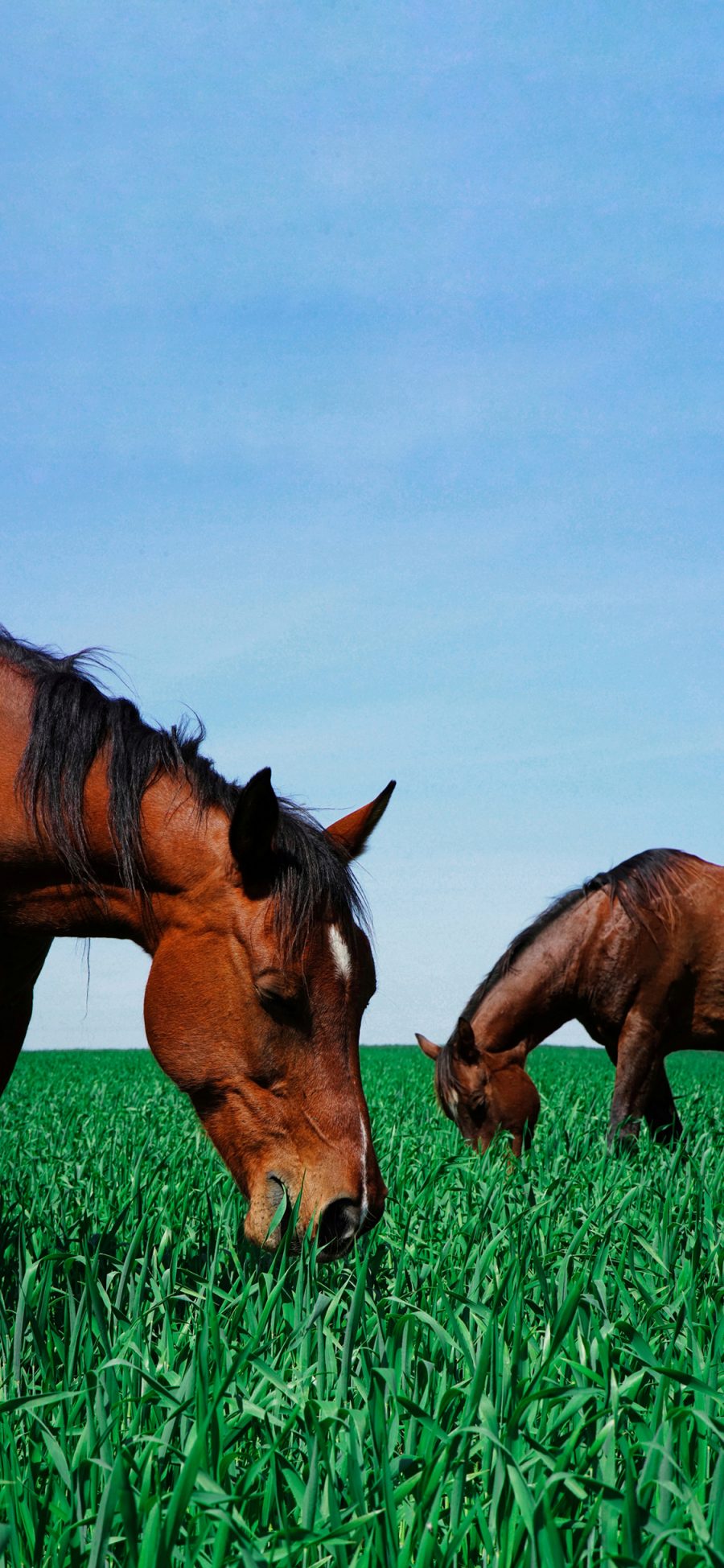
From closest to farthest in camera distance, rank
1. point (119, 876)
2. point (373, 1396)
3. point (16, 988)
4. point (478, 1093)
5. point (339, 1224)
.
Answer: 1. point (373, 1396)
2. point (339, 1224)
3. point (119, 876)
4. point (16, 988)
5. point (478, 1093)

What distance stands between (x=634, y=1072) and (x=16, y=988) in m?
5.67

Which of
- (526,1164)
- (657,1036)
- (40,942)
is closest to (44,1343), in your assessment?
(40,942)

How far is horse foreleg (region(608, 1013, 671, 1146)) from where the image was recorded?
8352 millimetres

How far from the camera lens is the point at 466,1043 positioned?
8477 mm

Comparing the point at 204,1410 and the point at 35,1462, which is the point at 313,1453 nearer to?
the point at 204,1410

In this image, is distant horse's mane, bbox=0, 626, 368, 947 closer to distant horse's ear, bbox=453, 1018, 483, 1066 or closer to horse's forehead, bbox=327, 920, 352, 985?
horse's forehead, bbox=327, 920, 352, 985

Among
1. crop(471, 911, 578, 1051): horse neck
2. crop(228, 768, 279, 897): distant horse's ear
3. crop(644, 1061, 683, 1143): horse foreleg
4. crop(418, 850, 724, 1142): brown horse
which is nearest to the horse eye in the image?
crop(228, 768, 279, 897): distant horse's ear

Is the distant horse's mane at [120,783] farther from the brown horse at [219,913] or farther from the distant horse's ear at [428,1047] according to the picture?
the distant horse's ear at [428,1047]

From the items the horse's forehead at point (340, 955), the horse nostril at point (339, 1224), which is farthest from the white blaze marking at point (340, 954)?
the horse nostril at point (339, 1224)

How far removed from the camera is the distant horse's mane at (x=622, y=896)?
9.15 metres

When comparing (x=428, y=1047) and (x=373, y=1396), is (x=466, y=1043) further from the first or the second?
(x=373, y=1396)

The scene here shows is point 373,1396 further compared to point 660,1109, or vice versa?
point 660,1109

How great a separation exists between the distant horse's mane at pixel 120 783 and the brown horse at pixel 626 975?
526 centimetres

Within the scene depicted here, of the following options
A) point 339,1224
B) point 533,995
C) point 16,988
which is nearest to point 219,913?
point 339,1224
